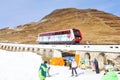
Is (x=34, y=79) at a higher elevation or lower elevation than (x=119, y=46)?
lower

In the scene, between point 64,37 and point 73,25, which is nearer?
point 64,37

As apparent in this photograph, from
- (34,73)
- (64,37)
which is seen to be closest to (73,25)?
(64,37)

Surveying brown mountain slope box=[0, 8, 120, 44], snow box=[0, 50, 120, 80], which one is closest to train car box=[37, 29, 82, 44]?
snow box=[0, 50, 120, 80]

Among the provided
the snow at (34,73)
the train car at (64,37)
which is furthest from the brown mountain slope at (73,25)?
the snow at (34,73)

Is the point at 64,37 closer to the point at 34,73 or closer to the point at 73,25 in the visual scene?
the point at 34,73

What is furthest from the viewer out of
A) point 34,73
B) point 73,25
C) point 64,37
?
point 73,25

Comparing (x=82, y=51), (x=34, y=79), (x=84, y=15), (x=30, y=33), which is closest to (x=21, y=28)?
(x=30, y=33)

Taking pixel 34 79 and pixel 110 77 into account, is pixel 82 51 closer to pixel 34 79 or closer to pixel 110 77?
pixel 34 79

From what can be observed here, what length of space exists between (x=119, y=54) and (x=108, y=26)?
337ft

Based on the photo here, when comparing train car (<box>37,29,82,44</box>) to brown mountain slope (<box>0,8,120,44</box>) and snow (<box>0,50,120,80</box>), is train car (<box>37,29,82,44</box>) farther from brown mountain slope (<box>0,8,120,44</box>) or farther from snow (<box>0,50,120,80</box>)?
brown mountain slope (<box>0,8,120,44</box>)

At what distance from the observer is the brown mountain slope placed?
12768 centimetres

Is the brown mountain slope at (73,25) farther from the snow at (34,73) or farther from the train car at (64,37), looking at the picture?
the snow at (34,73)

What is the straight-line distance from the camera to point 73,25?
148750 millimetres

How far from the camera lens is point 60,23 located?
163 m
